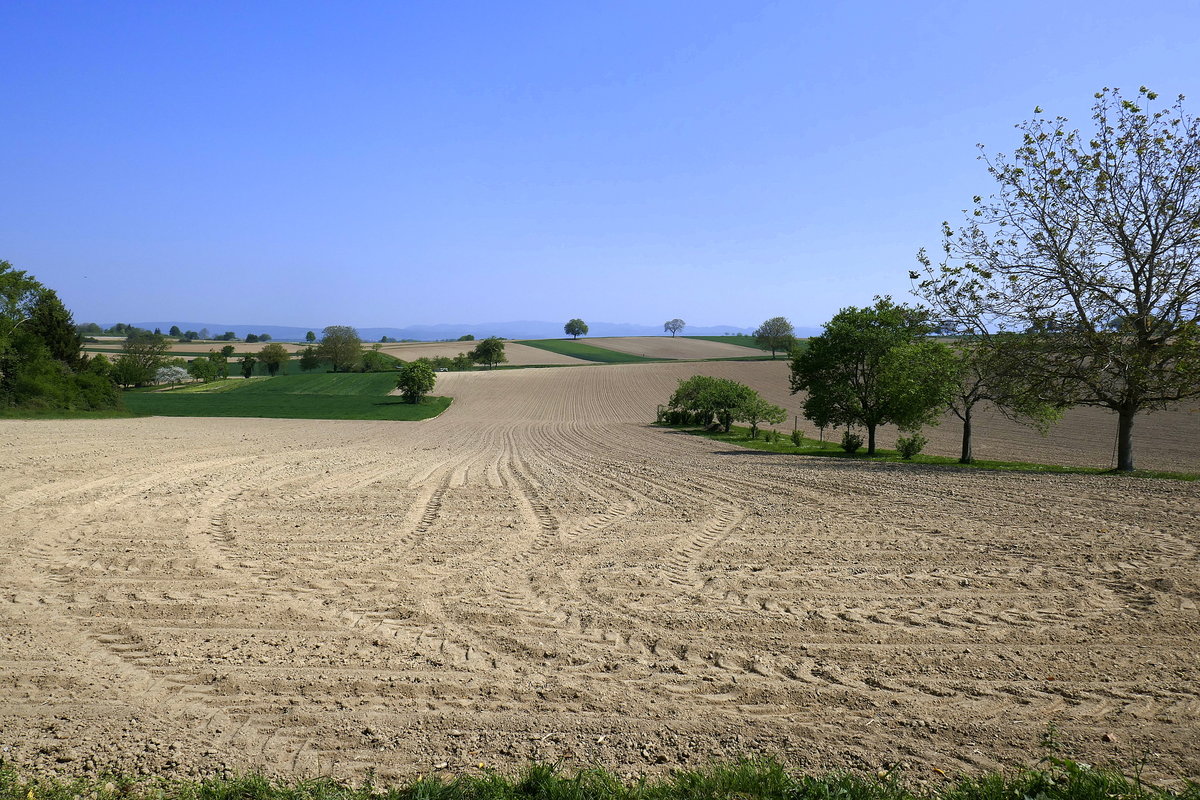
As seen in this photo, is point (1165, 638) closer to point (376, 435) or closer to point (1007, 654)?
point (1007, 654)

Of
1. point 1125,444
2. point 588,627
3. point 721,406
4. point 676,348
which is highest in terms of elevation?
point 676,348

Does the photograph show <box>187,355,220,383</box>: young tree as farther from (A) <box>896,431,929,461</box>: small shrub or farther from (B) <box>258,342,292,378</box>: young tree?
(A) <box>896,431,929,461</box>: small shrub

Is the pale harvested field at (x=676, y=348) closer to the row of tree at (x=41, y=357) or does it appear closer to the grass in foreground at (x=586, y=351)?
the grass in foreground at (x=586, y=351)

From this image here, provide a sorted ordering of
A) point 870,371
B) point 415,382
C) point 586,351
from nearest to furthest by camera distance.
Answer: point 870,371, point 415,382, point 586,351

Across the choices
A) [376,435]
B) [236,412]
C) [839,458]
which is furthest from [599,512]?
[236,412]

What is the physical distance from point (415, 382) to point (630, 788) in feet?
208

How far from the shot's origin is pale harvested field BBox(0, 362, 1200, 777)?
5137 mm

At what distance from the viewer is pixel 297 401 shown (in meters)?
64.0

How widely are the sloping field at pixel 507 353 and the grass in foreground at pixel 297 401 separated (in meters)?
34.5

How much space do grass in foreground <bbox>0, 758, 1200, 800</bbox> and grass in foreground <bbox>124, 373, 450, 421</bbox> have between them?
51934 mm

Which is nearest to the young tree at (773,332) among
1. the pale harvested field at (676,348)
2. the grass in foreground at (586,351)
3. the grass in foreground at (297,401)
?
the pale harvested field at (676,348)

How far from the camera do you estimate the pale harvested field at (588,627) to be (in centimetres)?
514

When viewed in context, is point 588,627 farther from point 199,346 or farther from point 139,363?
point 199,346

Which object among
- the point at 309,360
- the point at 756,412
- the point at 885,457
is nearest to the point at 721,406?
the point at 756,412
